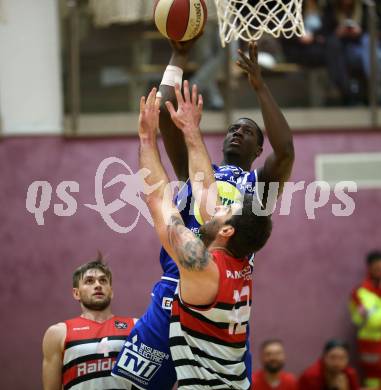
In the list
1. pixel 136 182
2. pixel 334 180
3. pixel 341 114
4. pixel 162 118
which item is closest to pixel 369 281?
pixel 334 180

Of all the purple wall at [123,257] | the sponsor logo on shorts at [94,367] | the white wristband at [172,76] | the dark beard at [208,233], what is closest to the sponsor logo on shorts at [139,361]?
the sponsor logo on shorts at [94,367]

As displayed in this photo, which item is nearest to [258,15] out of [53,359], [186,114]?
[186,114]

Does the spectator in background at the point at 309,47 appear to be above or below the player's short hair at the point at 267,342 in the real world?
above

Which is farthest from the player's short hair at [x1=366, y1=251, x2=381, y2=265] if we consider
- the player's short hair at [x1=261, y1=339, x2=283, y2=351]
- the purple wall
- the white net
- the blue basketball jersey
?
the blue basketball jersey

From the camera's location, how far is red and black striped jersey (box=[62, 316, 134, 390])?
20.1 ft

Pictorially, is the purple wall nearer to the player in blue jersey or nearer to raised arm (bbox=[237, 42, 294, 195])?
the player in blue jersey

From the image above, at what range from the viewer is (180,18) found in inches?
220

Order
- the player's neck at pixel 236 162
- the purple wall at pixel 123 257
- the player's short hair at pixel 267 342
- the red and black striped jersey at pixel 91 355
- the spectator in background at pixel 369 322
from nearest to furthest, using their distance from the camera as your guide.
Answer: the player's neck at pixel 236 162
the red and black striped jersey at pixel 91 355
the player's short hair at pixel 267 342
the spectator in background at pixel 369 322
the purple wall at pixel 123 257

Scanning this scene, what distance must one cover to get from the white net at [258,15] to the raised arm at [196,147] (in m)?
1.44

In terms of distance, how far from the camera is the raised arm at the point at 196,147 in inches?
198

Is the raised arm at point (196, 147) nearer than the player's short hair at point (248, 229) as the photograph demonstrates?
No

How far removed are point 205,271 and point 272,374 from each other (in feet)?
17.0

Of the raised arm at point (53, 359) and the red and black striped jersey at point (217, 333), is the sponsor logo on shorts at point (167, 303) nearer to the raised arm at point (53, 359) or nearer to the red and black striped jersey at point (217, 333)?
the red and black striped jersey at point (217, 333)

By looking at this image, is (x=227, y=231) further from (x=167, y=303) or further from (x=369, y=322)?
(x=369, y=322)
